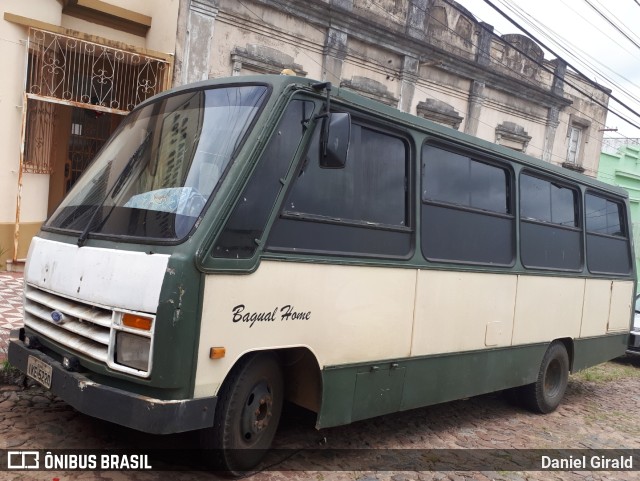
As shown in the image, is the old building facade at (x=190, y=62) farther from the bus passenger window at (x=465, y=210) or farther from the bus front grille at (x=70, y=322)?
the bus passenger window at (x=465, y=210)

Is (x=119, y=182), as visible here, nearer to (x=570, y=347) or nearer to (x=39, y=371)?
(x=39, y=371)

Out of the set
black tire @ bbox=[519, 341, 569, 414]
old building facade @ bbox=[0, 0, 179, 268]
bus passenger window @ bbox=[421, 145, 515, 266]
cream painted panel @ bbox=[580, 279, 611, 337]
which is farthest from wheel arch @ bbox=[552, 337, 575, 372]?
old building facade @ bbox=[0, 0, 179, 268]

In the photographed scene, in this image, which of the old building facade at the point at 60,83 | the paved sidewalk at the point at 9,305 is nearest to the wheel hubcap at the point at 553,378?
the paved sidewalk at the point at 9,305

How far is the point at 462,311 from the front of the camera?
209 inches

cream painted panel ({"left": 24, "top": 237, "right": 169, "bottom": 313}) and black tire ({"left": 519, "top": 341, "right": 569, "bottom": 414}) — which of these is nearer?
cream painted panel ({"left": 24, "top": 237, "right": 169, "bottom": 313})

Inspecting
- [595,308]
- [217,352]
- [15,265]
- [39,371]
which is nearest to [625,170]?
[595,308]

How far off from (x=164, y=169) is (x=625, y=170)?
72.4 feet

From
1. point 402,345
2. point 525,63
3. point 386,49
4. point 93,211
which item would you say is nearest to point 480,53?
point 525,63

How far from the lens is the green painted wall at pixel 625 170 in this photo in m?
21.3

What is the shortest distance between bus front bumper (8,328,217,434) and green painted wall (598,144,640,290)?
20776 mm

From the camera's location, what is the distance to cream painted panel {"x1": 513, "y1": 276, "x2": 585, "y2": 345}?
611cm

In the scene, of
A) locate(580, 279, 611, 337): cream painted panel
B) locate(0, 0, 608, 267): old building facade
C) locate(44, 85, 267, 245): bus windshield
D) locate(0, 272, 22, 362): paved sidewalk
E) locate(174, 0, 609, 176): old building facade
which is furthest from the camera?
locate(174, 0, 609, 176): old building facade

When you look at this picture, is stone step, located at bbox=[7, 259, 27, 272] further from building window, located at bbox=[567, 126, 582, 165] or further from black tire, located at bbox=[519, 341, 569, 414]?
building window, located at bbox=[567, 126, 582, 165]

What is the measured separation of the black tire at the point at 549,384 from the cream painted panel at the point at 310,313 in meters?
2.66
